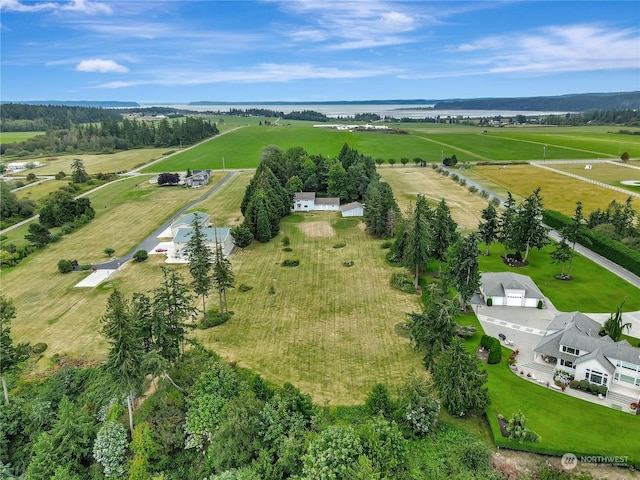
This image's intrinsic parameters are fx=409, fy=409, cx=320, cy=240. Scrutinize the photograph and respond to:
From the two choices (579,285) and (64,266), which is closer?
(579,285)

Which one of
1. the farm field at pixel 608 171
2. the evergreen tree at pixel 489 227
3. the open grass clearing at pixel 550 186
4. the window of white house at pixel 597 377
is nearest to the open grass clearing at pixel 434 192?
the open grass clearing at pixel 550 186

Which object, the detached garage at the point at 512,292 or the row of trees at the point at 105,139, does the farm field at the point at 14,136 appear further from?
the detached garage at the point at 512,292

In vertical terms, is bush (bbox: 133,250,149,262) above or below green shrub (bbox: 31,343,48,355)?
above

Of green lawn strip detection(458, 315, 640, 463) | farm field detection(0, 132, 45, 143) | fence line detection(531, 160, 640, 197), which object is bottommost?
green lawn strip detection(458, 315, 640, 463)

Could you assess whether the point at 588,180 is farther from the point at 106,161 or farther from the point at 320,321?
the point at 106,161

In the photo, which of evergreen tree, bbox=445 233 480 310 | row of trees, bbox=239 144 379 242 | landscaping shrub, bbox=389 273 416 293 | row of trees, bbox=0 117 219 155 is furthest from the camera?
row of trees, bbox=0 117 219 155

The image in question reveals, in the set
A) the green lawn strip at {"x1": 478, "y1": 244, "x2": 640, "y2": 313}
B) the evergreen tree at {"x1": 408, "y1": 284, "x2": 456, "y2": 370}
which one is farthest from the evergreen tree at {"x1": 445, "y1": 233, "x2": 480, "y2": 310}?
the green lawn strip at {"x1": 478, "y1": 244, "x2": 640, "y2": 313}

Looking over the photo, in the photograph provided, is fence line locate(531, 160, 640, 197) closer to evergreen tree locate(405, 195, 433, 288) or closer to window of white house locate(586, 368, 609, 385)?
evergreen tree locate(405, 195, 433, 288)

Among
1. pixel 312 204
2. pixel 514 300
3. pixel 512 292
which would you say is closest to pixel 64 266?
pixel 312 204
